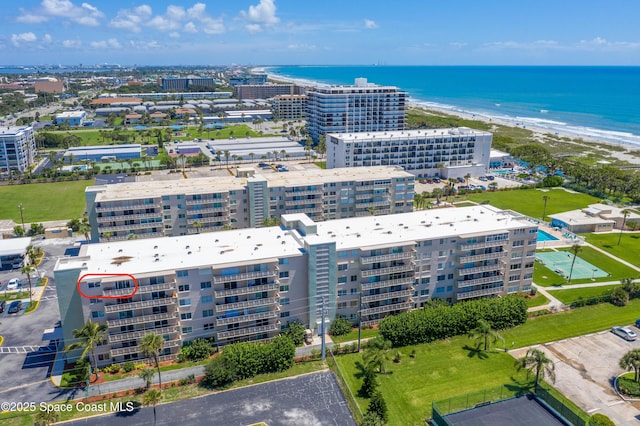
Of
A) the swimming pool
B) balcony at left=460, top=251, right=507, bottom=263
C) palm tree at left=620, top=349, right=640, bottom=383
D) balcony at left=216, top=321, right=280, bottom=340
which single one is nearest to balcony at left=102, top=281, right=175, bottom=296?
balcony at left=216, top=321, right=280, bottom=340

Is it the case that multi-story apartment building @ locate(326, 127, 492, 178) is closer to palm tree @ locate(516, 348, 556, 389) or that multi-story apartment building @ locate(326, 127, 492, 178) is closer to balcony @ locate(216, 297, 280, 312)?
balcony @ locate(216, 297, 280, 312)

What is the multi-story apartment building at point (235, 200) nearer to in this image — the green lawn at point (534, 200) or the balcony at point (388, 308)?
the green lawn at point (534, 200)

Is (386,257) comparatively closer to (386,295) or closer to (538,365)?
(386,295)

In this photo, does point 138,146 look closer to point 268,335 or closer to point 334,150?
point 334,150

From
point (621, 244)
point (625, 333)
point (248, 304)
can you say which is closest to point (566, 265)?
point (621, 244)

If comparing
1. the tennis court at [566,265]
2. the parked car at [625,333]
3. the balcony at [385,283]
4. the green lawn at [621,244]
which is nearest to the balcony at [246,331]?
the balcony at [385,283]
